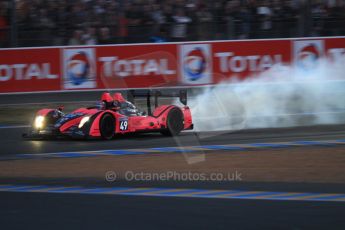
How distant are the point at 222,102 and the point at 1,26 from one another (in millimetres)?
5159

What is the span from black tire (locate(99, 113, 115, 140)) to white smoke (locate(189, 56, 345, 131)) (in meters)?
1.89

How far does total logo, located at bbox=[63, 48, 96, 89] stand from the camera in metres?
15.1

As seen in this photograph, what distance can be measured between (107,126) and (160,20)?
21.2ft

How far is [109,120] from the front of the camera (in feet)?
34.8

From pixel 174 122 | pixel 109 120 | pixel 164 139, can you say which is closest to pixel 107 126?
pixel 109 120

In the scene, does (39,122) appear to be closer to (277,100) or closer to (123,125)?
(123,125)

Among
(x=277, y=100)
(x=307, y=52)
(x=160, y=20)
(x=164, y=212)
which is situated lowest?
(x=277, y=100)

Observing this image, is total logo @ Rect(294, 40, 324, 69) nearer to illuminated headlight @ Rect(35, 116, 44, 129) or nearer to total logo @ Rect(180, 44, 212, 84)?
total logo @ Rect(180, 44, 212, 84)

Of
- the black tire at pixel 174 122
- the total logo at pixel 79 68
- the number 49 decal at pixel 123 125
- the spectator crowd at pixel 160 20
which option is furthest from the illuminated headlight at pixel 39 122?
the spectator crowd at pixel 160 20

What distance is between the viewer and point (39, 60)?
15070mm

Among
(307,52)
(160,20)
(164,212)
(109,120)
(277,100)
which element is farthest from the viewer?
(160,20)

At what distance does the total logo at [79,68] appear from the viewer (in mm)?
15102

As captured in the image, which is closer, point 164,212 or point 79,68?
point 164,212

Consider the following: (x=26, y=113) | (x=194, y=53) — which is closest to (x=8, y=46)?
(x=26, y=113)
